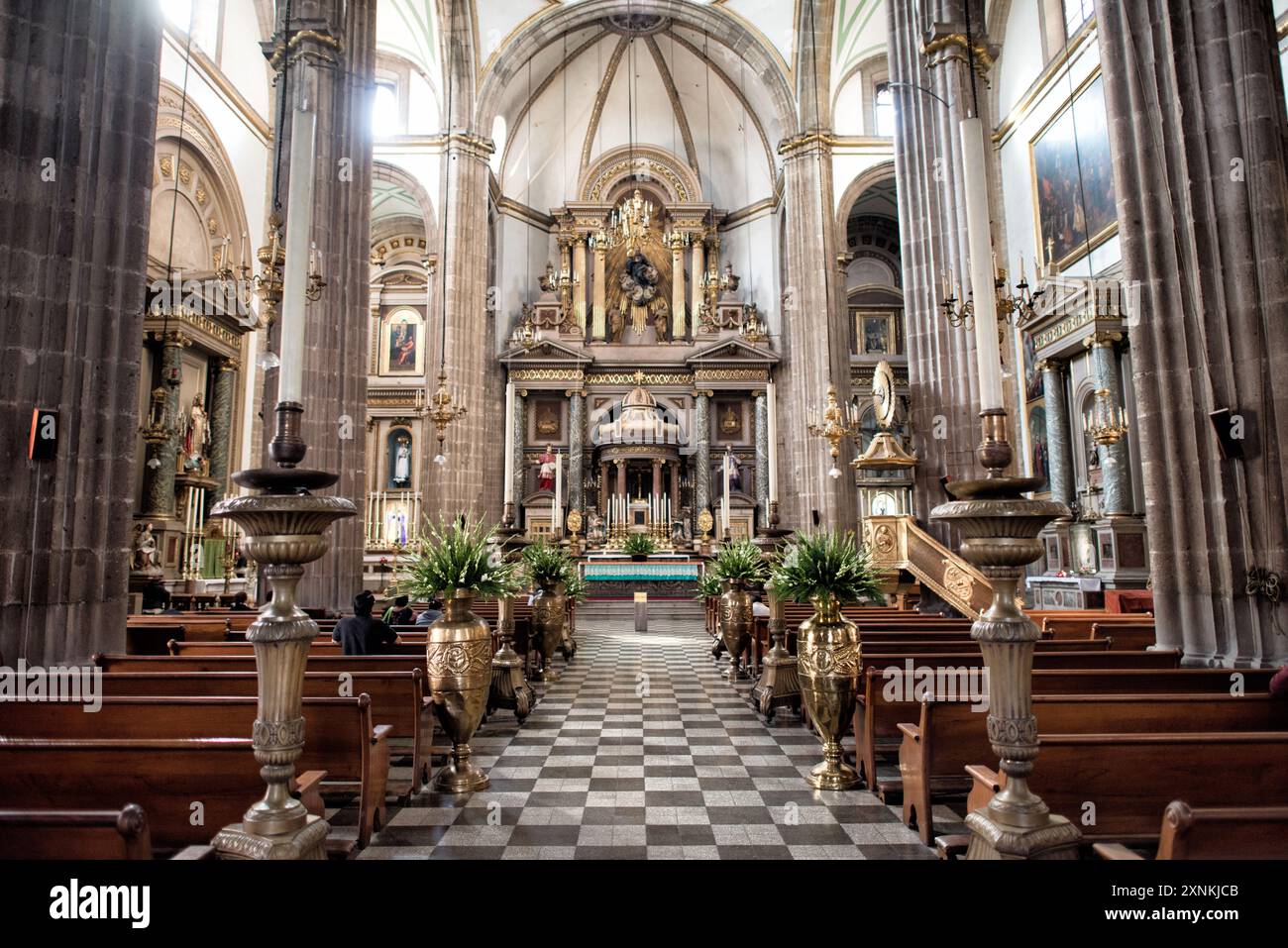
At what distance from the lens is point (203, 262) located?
49.2ft

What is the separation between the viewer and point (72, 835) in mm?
2061

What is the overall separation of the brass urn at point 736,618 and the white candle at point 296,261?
6.37m

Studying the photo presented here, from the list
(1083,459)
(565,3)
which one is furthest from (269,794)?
(565,3)

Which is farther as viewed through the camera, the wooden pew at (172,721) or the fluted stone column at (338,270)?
the fluted stone column at (338,270)

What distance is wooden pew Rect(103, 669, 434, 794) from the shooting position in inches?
162

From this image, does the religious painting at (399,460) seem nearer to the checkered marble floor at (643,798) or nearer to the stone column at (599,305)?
the stone column at (599,305)

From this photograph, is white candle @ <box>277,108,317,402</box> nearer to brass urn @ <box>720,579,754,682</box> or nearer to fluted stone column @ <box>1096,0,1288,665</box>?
fluted stone column @ <box>1096,0,1288,665</box>

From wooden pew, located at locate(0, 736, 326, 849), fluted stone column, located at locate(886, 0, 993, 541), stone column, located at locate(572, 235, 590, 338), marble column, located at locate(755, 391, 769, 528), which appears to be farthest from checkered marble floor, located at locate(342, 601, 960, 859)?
stone column, located at locate(572, 235, 590, 338)

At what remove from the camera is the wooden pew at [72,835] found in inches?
79.4

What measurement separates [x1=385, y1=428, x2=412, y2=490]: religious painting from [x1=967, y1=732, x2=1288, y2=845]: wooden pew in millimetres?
22442

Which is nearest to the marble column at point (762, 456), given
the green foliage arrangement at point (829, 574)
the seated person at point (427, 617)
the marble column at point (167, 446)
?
the marble column at point (167, 446)

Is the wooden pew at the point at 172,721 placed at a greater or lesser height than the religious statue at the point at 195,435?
lesser

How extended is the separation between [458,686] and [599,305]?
75.8 ft

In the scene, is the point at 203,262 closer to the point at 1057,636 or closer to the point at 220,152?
the point at 220,152
